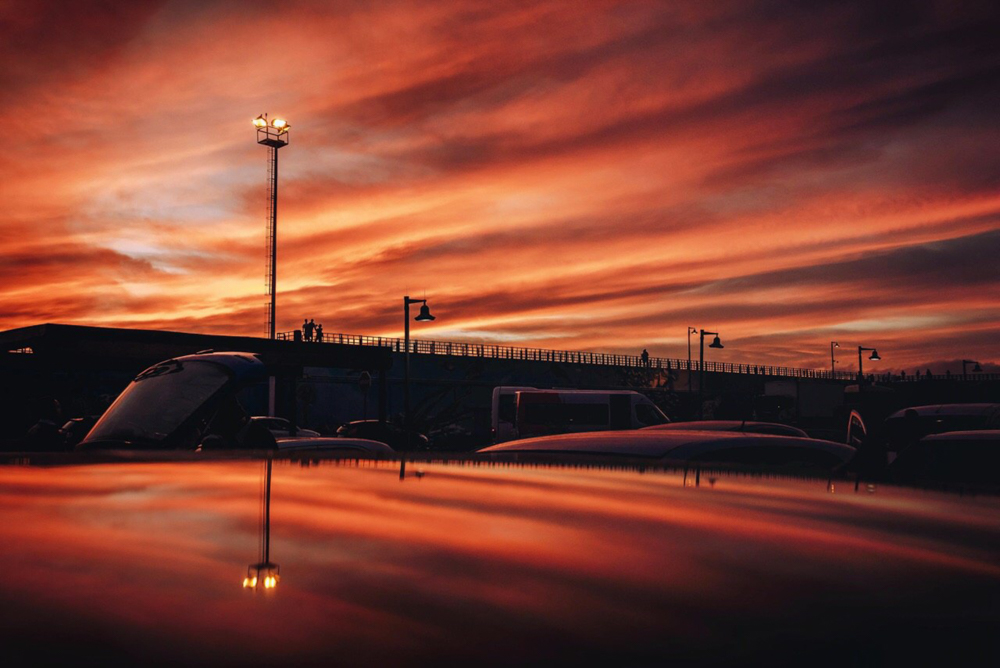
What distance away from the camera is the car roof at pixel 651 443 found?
601 centimetres

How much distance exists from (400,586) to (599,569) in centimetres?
36

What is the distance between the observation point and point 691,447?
6.09 metres

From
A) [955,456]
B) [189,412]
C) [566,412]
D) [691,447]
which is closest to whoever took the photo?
[691,447]

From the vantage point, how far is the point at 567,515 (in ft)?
7.14

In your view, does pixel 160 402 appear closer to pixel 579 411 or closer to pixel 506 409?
pixel 579 411

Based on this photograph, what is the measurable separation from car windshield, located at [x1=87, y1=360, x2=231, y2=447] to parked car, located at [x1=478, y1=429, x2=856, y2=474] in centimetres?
403

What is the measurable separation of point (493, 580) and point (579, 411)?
33506 millimetres

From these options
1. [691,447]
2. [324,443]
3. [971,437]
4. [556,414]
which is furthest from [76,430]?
[556,414]

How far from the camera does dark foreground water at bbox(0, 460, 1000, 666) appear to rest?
44.8 inches

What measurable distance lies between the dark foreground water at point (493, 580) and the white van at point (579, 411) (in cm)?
3127

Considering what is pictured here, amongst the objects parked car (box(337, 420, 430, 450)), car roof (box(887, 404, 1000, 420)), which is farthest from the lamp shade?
car roof (box(887, 404, 1000, 420))

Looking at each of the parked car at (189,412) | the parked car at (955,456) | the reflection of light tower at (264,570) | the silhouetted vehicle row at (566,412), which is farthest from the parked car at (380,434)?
the reflection of light tower at (264,570)

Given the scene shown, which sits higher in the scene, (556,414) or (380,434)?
(556,414)

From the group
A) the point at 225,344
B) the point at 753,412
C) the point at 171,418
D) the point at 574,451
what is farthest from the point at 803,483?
the point at 753,412
